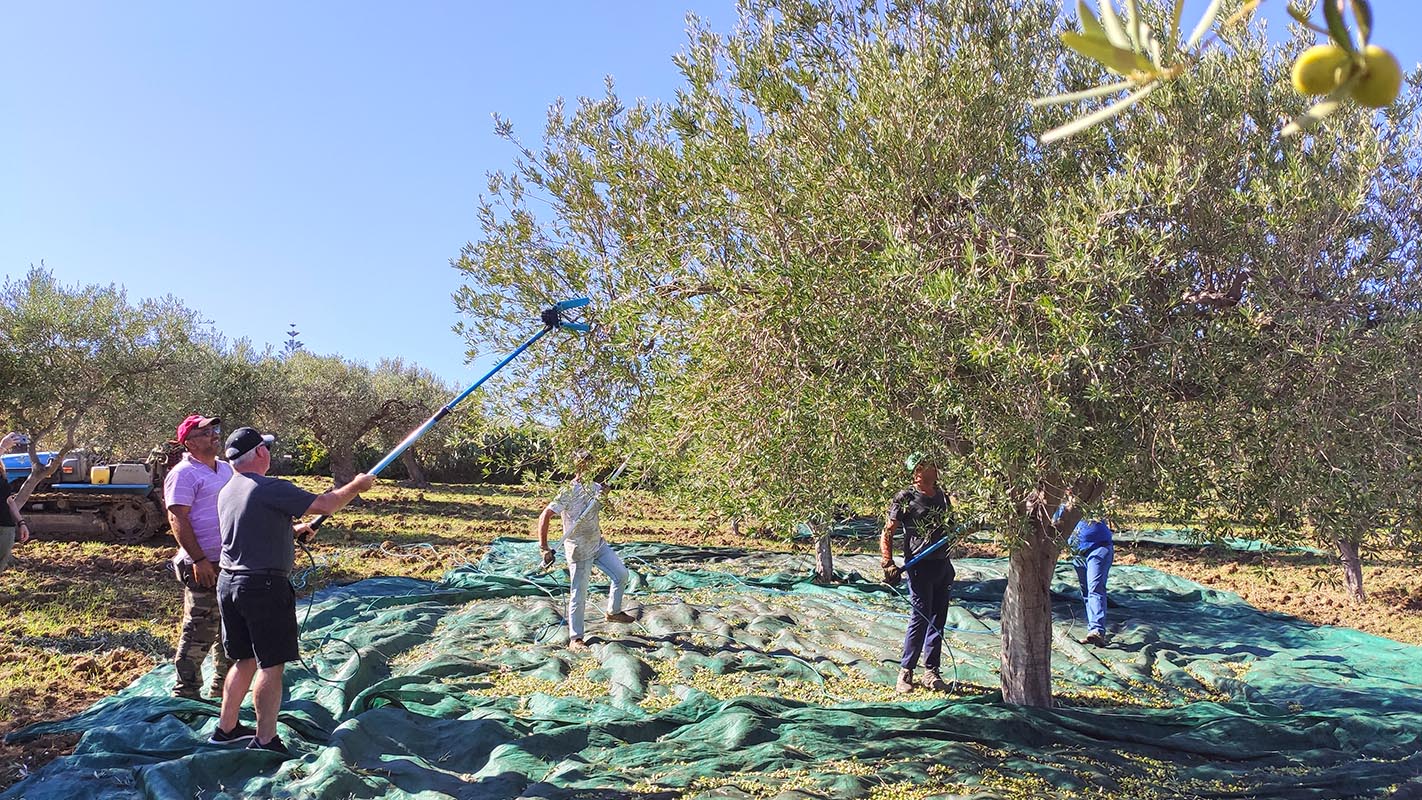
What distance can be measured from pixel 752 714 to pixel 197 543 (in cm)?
409

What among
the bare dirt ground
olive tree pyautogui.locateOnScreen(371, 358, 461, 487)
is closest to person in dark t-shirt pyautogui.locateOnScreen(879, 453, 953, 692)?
the bare dirt ground

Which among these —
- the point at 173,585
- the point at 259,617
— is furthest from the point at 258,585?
the point at 173,585

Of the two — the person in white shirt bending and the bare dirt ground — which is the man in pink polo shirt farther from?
the person in white shirt bending

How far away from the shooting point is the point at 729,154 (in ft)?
22.4

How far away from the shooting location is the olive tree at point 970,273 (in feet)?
17.2

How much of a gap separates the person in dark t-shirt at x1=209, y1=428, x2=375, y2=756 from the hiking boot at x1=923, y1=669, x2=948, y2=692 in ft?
16.9

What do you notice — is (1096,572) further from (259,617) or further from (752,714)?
(259,617)

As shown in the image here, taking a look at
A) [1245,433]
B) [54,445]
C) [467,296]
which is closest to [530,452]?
[467,296]

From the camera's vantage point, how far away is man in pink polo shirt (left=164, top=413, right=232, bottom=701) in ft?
22.9

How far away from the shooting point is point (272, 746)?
6.04 m

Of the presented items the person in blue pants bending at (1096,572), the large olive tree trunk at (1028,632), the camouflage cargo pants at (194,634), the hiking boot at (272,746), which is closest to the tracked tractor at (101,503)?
the camouflage cargo pants at (194,634)

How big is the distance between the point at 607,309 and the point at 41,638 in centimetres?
721

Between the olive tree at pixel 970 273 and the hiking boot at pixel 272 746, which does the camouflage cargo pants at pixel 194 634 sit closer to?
the hiking boot at pixel 272 746

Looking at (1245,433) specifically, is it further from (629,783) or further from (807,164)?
(629,783)
